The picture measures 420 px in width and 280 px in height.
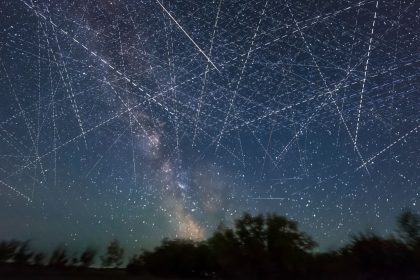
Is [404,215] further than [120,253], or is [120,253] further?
[120,253]

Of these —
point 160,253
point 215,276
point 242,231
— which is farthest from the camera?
point 160,253

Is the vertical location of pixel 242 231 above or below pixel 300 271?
above

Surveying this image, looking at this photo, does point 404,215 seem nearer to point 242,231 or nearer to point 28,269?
point 242,231

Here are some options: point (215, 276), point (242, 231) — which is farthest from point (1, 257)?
point (242, 231)

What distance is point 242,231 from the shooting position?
24422 millimetres

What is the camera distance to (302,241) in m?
23.5

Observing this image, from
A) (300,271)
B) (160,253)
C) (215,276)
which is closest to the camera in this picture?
(300,271)

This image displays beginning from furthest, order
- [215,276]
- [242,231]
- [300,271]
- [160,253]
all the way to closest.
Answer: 1. [160,253]
2. [215,276]
3. [242,231]
4. [300,271]

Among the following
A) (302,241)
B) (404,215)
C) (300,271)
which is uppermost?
(404,215)

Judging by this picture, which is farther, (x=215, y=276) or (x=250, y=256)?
(x=215, y=276)

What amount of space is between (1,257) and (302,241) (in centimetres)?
1634

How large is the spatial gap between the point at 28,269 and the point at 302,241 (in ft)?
43.6

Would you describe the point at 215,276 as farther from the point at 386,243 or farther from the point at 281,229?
the point at 386,243

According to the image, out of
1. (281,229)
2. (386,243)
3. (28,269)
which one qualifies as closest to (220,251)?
(281,229)
